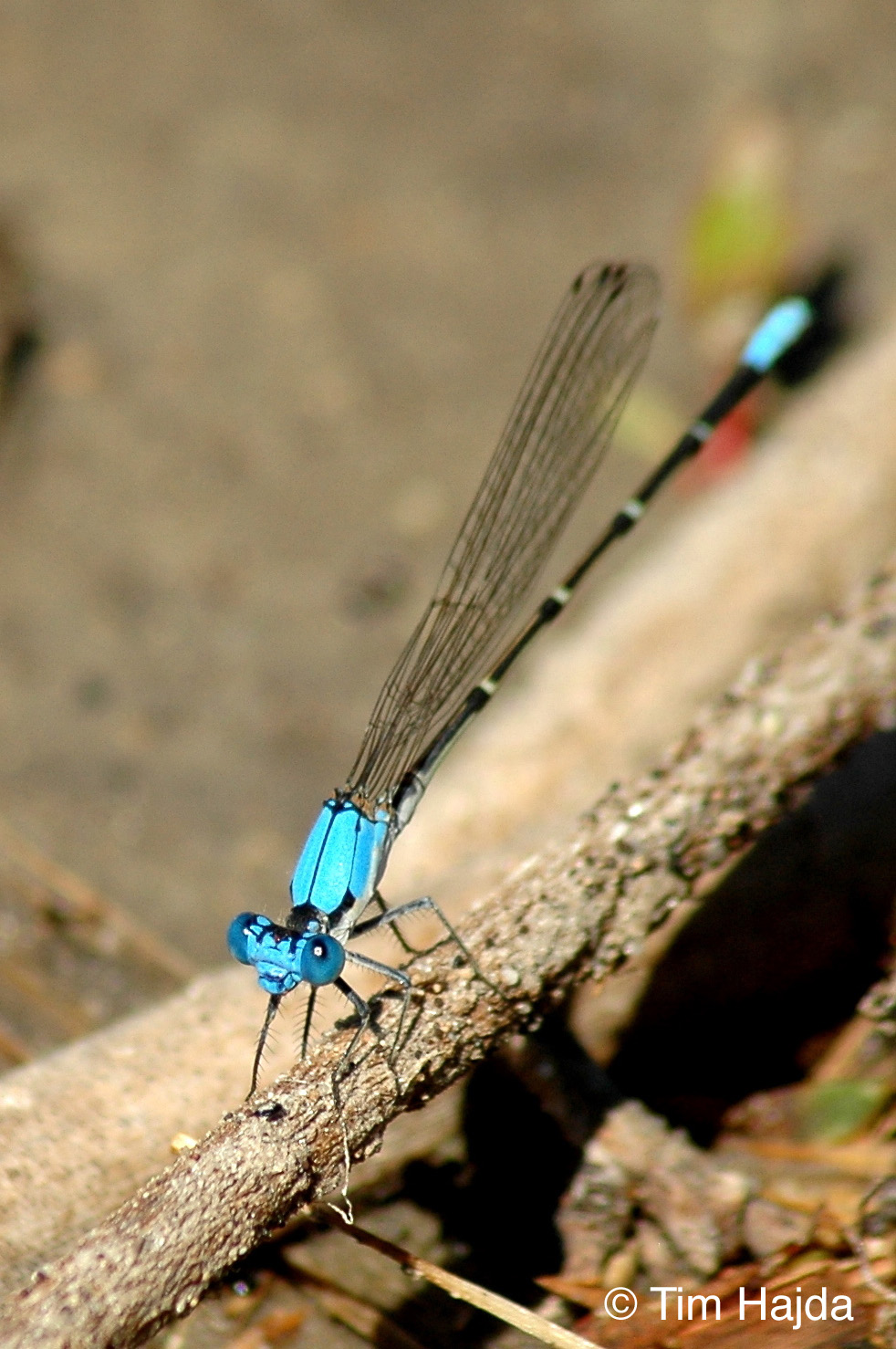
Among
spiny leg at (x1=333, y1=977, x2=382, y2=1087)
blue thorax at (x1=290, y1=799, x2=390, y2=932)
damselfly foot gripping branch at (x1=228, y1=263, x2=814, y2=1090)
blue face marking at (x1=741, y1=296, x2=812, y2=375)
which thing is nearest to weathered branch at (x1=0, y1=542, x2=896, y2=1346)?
spiny leg at (x1=333, y1=977, x2=382, y2=1087)

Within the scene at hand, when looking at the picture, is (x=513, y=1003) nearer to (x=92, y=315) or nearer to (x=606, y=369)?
(x=606, y=369)

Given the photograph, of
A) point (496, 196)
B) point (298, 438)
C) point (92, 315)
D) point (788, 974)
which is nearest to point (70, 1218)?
point (788, 974)

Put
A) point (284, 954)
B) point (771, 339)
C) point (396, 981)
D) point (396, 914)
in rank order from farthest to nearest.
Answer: point (771, 339), point (396, 914), point (284, 954), point (396, 981)

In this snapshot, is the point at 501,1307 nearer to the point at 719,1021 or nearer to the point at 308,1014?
the point at 308,1014

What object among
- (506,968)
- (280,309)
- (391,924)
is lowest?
(506,968)

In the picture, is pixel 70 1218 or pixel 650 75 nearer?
pixel 70 1218

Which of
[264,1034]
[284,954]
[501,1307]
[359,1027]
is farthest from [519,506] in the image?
[501,1307]
